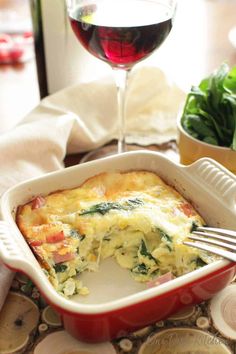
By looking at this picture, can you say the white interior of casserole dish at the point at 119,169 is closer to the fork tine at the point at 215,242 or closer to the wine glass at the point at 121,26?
the fork tine at the point at 215,242

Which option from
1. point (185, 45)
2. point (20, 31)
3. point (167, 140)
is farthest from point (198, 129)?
point (20, 31)

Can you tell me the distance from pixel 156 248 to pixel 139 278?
48mm

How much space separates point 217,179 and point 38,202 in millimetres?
264

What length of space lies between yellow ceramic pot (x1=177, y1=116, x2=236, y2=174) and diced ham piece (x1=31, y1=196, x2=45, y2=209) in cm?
28

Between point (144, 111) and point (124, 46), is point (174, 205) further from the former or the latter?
point (144, 111)

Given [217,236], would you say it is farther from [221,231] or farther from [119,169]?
[119,169]

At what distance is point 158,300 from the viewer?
0.58 m

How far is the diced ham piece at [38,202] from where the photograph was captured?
752mm

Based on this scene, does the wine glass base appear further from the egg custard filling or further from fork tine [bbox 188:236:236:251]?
fork tine [bbox 188:236:236:251]

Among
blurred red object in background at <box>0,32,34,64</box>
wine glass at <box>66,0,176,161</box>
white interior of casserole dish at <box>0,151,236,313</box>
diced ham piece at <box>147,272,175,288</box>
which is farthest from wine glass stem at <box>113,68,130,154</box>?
blurred red object in background at <box>0,32,34,64</box>

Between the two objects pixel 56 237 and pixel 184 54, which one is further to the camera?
pixel 184 54

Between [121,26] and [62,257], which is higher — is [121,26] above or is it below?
above

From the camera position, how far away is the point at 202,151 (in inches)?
34.1

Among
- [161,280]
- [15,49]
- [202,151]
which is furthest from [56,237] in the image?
[15,49]
